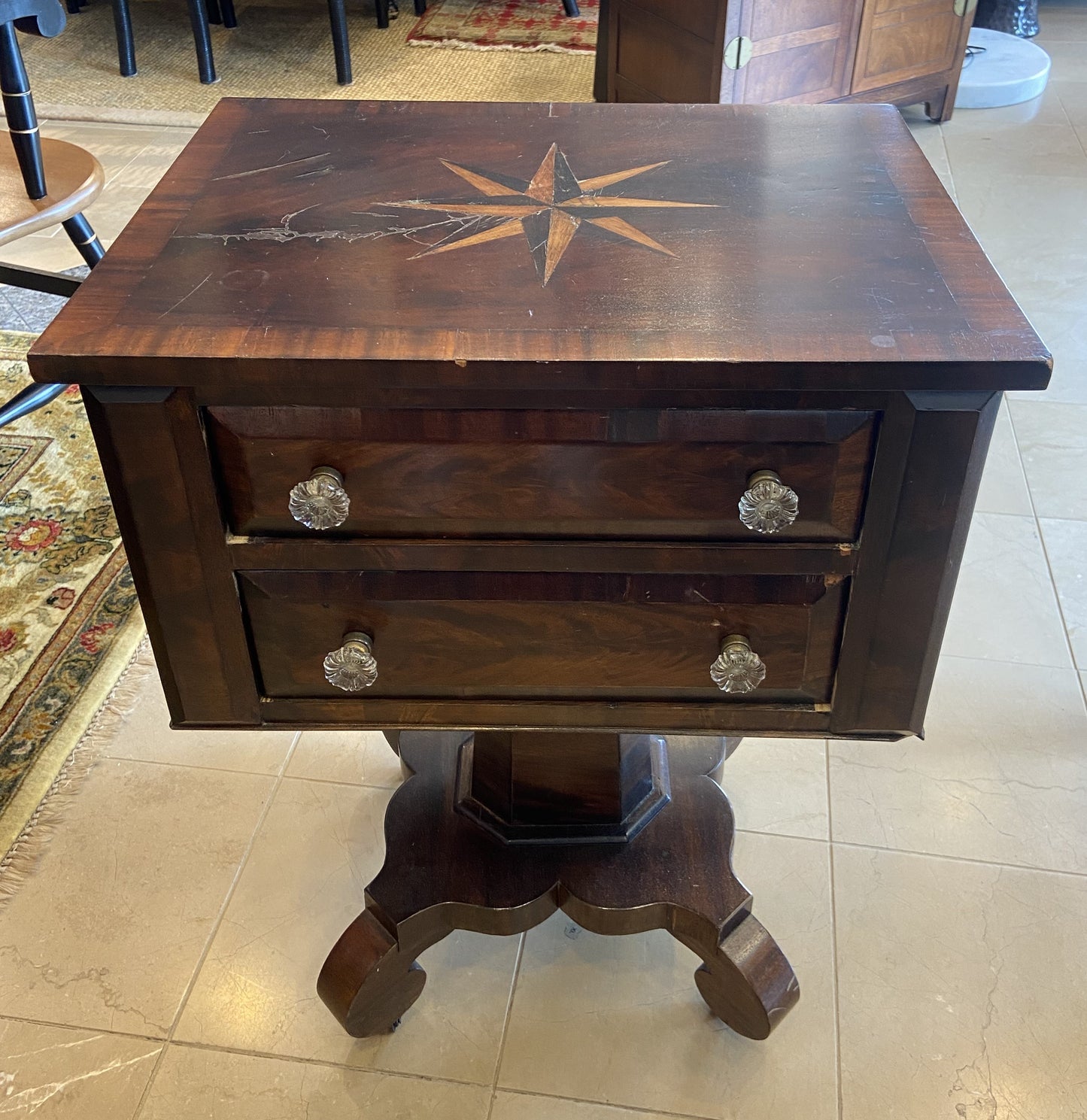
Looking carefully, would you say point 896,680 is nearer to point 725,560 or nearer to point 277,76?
point 725,560

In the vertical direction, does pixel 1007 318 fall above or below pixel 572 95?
above

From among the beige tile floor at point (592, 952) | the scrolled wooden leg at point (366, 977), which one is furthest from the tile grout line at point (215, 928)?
the scrolled wooden leg at point (366, 977)

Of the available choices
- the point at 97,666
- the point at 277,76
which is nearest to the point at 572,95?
the point at 277,76

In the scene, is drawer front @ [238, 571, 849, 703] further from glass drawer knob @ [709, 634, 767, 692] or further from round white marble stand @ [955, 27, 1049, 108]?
round white marble stand @ [955, 27, 1049, 108]

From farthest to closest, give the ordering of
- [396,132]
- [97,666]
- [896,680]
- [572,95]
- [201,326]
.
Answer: [572,95]
[97,666]
[396,132]
[896,680]
[201,326]

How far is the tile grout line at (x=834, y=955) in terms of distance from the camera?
99 cm

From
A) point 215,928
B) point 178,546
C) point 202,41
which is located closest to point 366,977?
point 215,928

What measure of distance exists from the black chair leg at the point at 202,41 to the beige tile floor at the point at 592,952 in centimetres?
243

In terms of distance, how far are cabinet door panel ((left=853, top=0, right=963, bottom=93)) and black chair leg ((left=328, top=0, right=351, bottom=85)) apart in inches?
56.2

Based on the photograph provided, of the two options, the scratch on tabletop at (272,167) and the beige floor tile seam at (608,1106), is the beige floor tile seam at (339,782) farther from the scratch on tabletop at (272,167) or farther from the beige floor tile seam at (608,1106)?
the scratch on tabletop at (272,167)

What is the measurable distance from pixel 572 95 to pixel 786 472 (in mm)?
2695

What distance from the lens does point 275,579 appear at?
2.44 feet

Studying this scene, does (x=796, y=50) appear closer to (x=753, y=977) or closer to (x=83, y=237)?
(x=83, y=237)

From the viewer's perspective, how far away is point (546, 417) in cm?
66
